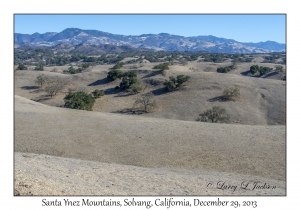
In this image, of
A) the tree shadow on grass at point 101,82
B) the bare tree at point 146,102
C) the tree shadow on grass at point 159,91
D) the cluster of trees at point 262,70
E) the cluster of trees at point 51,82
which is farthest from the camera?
the cluster of trees at point 262,70

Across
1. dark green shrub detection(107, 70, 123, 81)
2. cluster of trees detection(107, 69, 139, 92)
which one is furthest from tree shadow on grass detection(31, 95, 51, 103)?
dark green shrub detection(107, 70, 123, 81)

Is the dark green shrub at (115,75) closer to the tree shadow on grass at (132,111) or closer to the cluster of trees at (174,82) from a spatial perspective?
the cluster of trees at (174,82)

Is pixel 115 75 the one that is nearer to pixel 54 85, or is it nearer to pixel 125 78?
pixel 125 78

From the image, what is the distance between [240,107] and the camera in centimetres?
3600

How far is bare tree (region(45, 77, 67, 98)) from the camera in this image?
1726 inches

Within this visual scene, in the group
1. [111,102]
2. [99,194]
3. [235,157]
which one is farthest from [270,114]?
[99,194]

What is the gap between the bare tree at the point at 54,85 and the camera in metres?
43.8

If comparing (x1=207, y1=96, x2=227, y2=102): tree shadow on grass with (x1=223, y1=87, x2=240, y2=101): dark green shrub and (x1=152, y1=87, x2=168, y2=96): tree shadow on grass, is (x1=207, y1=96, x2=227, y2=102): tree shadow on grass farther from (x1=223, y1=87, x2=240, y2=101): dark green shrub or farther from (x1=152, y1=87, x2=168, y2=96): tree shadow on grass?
(x1=152, y1=87, x2=168, y2=96): tree shadow on grass

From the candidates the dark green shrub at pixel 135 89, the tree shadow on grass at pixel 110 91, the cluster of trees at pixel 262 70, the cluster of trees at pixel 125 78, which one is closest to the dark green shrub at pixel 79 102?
the tree shadow on grass at pixel 110 91

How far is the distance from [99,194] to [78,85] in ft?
137

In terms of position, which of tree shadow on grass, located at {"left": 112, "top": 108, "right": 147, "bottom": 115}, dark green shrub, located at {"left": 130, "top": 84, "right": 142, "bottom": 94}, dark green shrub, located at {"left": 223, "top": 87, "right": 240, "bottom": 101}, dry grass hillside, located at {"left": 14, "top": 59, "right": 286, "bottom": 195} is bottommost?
dry grass hillside, located at {"left": 14, "top": 59, "right": 286, "bottom": 195}

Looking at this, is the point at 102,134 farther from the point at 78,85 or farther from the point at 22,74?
the point at 22,74

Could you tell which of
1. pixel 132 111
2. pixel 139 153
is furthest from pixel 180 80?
pixel 139 153

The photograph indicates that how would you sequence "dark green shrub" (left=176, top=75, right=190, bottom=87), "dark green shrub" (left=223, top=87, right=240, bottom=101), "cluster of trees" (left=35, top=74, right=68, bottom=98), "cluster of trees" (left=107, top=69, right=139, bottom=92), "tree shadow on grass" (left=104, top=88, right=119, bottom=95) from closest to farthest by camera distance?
"dark green shrub" (left=223, top=87, right=240, bottom=101), "dark green shrub" (left=176, top=75, right=190, bottom=87), "tree shadow on grass" (left=104, top=88, right=119, bottom=95), "cluster of trees" (left=107, top=69, right=139, bottom=92), "cluster of trees" (left=35, top=74, right=68, bottom=98)
